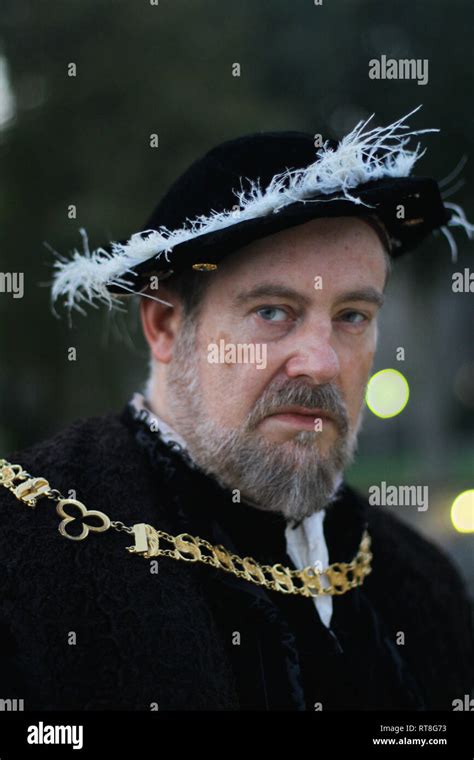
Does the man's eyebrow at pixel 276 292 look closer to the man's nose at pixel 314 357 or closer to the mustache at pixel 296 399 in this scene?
the man's nose at pixel 314 357

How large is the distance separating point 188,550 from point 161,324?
74cm

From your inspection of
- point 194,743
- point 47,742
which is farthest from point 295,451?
point 47,742

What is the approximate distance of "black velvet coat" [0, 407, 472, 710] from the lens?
191cm

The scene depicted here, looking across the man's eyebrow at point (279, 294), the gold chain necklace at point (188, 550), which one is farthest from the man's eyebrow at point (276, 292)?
the gold chain necklace at point (188, 550)

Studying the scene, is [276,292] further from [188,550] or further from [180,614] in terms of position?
[180,614]

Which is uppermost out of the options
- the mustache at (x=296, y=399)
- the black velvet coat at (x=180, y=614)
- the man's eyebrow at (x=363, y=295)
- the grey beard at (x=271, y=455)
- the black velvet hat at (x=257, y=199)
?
the black velvet hat at (x=257, y=199)

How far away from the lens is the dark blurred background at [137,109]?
8.28 metres

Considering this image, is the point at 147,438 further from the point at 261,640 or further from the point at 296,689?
the point at 296,689

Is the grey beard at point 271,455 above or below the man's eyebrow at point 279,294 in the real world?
below

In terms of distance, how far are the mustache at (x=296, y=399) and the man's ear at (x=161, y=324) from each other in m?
0.39

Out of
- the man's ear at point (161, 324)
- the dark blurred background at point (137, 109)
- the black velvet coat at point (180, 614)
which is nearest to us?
the black velvet coat at point (180, 614)

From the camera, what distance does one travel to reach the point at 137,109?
8867 mm

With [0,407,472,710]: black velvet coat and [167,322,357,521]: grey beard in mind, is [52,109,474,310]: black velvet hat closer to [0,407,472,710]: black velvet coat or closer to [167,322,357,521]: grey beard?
[167,322,357,521]: grey beard

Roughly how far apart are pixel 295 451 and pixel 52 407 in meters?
8.52
